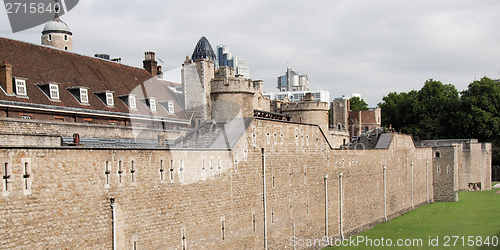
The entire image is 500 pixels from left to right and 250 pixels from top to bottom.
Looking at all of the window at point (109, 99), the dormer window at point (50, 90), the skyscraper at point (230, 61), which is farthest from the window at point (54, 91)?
the skyscraper at point (230, 61)

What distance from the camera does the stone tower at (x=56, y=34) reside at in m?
35.2

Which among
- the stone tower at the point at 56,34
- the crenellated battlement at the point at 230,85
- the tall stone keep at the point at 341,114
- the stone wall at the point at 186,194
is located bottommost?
the stone wall at the point at 186,194

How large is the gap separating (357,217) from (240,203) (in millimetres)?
13597

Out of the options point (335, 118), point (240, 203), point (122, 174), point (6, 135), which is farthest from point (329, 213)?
point (335, 118)

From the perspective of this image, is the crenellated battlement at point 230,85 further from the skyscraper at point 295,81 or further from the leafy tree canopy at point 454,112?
the skyscraper at point 295,81

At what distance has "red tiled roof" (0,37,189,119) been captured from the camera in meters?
23.5

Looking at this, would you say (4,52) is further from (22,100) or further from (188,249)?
(188,249)

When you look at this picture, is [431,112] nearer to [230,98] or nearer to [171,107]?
[171,107]

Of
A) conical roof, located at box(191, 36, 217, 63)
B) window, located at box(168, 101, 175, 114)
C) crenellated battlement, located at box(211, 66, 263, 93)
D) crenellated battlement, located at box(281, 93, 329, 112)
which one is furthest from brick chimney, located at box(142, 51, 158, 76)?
conical roof, located at box(191, 36, 217, 63)

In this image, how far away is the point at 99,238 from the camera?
13.5 metres

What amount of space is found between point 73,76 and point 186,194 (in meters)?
13.0

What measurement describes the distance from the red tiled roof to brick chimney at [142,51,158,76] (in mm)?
3005

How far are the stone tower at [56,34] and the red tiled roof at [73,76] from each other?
632 centimetres

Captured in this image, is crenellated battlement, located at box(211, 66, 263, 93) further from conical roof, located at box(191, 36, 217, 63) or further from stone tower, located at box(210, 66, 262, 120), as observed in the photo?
conical roof, located at box(191, 36, 217, 63)
